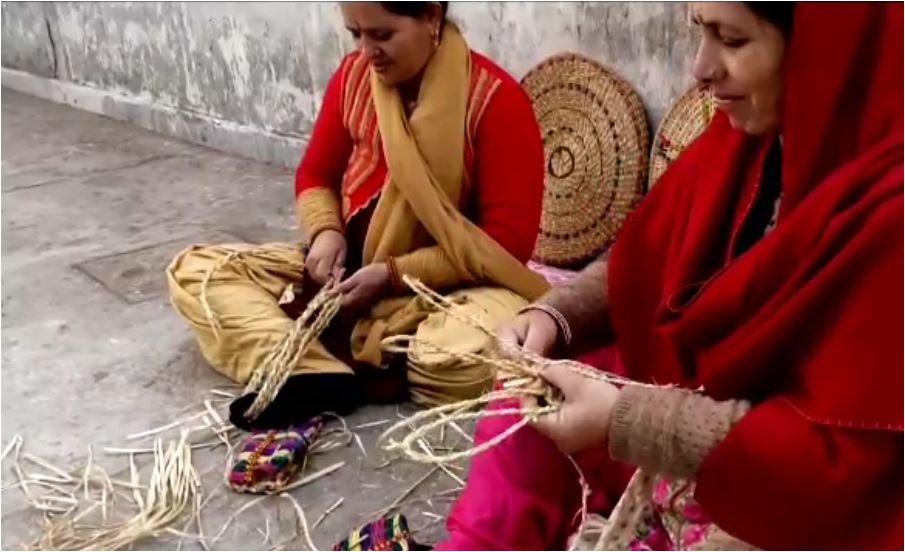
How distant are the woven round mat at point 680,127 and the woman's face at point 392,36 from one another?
817 millimetres

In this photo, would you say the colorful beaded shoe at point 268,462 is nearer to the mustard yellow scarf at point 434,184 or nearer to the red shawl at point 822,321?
the mustard yellow scarf at point 434,184

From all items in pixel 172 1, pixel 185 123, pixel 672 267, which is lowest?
pixel 185 123

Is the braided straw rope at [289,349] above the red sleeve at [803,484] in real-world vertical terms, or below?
below

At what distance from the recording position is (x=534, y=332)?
150 centimetres

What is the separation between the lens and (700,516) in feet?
4.52

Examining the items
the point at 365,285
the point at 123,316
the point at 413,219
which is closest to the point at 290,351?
the point at 365,285

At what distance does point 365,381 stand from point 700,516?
1.19 m

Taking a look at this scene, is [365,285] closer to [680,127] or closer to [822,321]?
[680,127]

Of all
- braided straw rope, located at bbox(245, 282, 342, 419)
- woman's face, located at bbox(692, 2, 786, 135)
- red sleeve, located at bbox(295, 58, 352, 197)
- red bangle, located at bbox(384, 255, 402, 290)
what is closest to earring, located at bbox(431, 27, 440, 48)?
red sleeve, located at bbox(295, 58, 352, 197)

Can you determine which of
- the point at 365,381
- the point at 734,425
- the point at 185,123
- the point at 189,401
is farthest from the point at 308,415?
the point at 185,123

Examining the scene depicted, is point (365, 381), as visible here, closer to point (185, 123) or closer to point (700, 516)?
point (700, 516)

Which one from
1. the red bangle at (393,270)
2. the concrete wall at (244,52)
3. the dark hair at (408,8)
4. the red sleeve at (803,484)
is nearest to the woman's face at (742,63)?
the red sleeve at (803,484)

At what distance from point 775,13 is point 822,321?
1.07 ft

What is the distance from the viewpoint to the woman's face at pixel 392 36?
214cm
